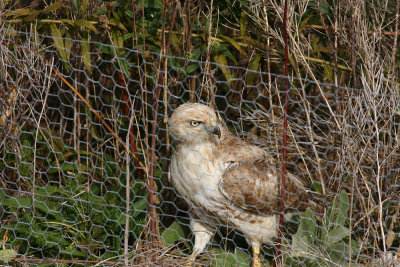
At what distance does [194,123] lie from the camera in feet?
10.2

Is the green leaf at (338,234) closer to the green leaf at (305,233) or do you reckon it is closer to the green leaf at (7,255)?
the green leaf at (305,233)

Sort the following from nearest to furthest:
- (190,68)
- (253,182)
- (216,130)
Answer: (216,130)
(253,182)
(190,68)

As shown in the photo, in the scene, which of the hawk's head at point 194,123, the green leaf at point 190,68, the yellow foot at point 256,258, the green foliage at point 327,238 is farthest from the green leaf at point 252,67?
the yellow foot at point 256,258

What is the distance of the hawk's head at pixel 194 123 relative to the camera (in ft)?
10.1

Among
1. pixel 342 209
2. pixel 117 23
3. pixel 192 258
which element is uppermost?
pixel 117 23

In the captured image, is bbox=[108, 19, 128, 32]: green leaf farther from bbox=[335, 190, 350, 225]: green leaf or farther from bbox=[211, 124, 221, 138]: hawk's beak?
bbox=[335, 190, 350, 225]: green leaf

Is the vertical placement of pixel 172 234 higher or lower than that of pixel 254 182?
lower

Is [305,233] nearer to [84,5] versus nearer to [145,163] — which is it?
[145,163]

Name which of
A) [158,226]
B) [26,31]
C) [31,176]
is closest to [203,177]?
[158,226]

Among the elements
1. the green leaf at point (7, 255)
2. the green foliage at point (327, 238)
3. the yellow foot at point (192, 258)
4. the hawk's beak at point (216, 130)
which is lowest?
the yellow foot at point (192, 258)

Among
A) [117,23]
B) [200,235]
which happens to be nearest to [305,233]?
[200,235]

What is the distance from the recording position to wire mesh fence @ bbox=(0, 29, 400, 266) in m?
3.15

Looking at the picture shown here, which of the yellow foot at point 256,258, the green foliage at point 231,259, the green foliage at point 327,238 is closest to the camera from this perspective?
the green foliage at point 327,238

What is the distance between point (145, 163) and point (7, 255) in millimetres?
900
